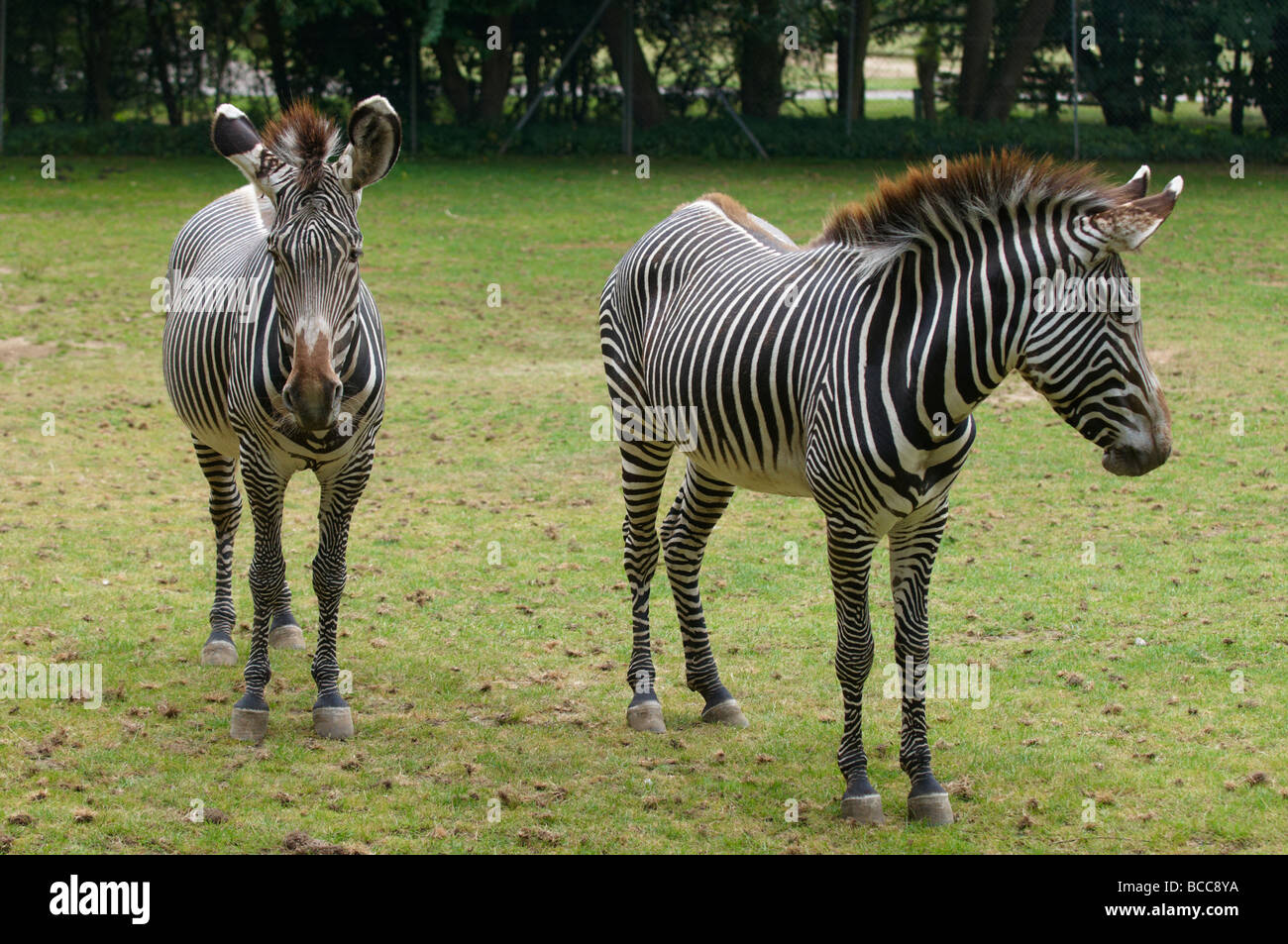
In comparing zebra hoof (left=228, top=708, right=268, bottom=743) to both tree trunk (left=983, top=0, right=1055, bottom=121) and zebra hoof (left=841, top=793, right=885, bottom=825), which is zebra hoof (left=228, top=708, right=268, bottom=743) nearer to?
zebra hoof (left=841, top=793, right=885, bottom=825)

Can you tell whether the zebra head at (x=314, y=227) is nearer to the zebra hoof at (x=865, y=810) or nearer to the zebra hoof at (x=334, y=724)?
the zebra hoof at (x=334, y=724)

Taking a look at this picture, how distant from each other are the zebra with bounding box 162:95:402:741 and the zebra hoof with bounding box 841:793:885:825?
91.2 inches

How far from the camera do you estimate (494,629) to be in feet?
24.2

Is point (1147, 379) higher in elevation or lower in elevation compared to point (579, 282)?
higher

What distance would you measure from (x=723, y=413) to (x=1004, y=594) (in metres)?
2.85

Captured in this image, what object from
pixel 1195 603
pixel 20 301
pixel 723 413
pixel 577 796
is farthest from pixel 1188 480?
pixel 20 301

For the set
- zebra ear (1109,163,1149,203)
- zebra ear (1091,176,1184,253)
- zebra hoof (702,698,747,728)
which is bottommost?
zebra hoof (702,698,747,728)

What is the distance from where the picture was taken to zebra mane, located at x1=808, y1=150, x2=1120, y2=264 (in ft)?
15.8

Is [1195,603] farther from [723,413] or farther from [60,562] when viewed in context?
[60,562]

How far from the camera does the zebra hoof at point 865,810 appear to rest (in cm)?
521

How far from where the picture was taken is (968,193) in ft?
16.3

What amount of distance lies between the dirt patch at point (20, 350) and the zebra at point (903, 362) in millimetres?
9020

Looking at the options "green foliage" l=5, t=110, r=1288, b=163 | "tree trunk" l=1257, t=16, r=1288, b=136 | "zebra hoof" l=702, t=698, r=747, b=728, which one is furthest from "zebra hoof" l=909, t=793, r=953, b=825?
"tree trunk" l=1257, t=16, r=1288, b=136

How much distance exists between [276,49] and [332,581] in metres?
21.7
